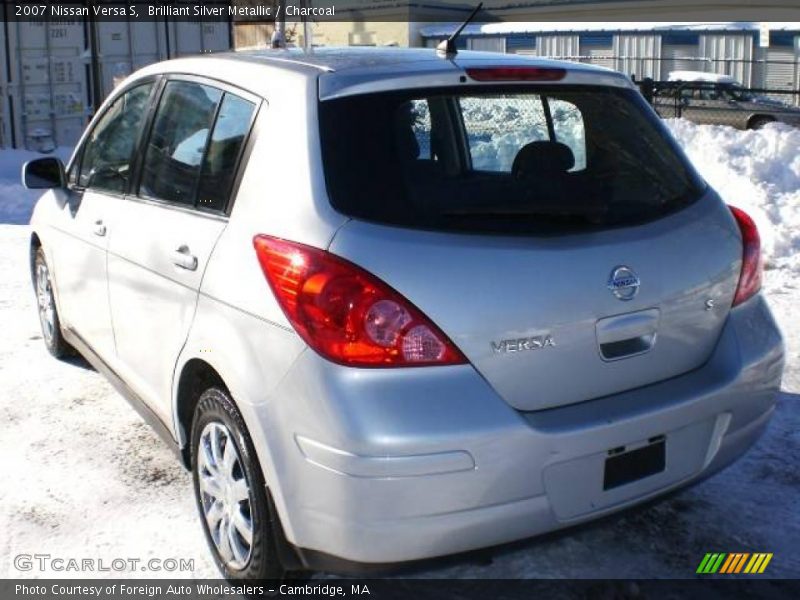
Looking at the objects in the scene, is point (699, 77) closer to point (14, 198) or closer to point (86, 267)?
point (14, 198)

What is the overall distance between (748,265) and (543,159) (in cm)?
77

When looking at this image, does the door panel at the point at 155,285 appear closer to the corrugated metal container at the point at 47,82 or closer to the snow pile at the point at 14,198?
the snow pile at the point at 14,198

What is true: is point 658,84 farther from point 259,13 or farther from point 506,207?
point 259,13

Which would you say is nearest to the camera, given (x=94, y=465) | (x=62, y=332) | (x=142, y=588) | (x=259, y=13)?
(x=142, y=588)

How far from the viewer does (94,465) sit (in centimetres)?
462

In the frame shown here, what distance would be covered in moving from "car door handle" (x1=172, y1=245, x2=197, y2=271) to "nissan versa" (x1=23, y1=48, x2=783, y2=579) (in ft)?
0.05

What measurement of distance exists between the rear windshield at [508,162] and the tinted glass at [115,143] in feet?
4.54

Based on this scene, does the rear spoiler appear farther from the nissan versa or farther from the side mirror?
the side mirror

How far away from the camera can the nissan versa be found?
2.84m

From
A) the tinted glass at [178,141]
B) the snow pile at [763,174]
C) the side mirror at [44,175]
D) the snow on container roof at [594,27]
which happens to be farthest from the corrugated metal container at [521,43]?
the tinted glass at [178,141]

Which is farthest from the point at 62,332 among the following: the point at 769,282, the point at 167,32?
the point at 167,32

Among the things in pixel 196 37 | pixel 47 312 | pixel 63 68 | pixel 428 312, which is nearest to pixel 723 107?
pixel 196 37

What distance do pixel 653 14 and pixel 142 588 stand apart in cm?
4041

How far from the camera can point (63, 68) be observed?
1788 centimetres
